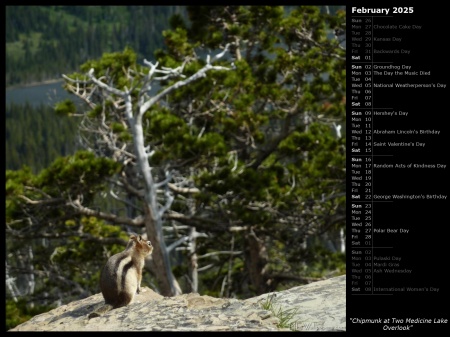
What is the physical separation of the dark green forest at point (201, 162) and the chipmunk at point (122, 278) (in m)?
8.46

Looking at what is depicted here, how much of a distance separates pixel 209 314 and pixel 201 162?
1201cm

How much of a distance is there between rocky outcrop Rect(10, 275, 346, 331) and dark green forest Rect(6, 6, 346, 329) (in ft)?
29.9

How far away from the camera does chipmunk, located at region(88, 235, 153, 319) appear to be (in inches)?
353

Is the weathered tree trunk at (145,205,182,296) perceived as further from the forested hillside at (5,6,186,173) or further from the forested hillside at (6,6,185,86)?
the forested hillside at (6,6,185,86)

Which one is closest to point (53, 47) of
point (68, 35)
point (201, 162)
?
point (68, 35)

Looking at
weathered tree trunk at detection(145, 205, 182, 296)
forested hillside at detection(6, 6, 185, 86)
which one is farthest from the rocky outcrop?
forested hillside at detection(6, 6, 185, 86)

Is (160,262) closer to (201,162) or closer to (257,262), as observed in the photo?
(201,162)

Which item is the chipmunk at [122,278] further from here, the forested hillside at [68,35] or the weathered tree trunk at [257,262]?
the forested hillside at [68,35]

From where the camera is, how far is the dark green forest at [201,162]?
1936 centimetres

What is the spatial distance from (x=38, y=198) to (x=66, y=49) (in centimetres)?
14577

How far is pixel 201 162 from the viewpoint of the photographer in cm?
2011

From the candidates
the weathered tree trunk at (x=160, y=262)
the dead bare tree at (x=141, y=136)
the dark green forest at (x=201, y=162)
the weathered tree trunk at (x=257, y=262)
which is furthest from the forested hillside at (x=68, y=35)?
the weathered tree trunk at (x=160, y=262)

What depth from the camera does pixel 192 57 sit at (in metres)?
22.1
